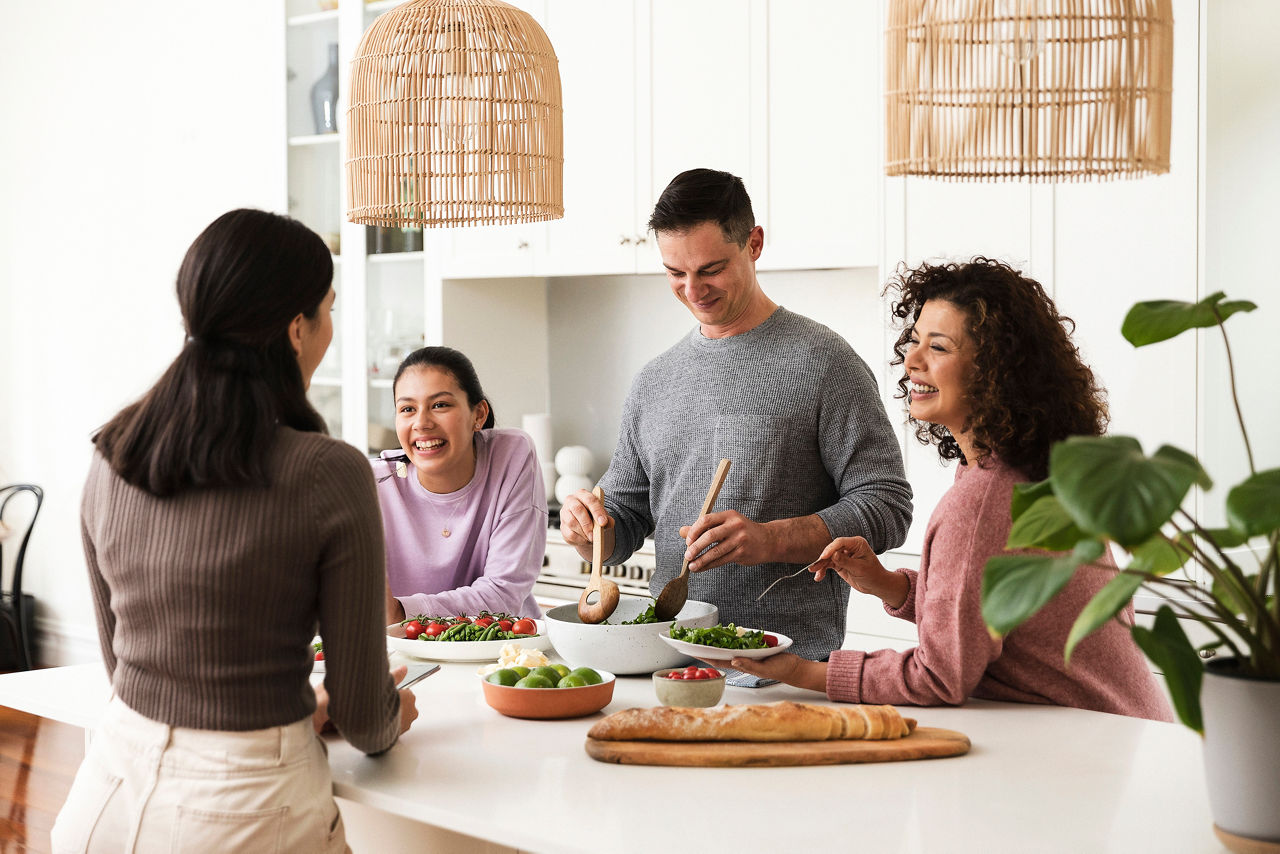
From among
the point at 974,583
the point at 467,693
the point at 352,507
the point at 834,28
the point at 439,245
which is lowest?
the point at 467,693

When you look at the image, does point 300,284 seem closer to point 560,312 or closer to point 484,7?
point 484,7

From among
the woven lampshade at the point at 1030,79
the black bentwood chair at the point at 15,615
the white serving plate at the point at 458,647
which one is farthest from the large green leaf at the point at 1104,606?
the black bentwood chair at the point at 15,615

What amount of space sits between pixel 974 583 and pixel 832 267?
1.95 metres

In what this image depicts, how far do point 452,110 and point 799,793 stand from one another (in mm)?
1298

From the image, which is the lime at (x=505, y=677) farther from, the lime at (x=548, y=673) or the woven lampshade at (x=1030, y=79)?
the woven lampshade at (x=1030, y=79)

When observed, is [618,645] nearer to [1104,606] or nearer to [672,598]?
[672,598]

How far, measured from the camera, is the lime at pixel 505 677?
5.66 feet

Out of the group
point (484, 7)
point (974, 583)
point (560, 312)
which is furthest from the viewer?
point (560, 312)

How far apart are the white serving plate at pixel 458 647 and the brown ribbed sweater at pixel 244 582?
64 cm

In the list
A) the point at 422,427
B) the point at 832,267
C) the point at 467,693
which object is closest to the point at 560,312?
the point at 832,267

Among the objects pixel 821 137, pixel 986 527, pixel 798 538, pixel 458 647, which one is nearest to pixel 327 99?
pixel 821 137

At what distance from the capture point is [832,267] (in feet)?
11.3

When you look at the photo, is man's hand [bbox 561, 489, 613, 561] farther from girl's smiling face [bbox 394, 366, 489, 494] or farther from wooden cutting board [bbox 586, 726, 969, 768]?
wooden cutting board [bbox 586, 726, 969, 768]

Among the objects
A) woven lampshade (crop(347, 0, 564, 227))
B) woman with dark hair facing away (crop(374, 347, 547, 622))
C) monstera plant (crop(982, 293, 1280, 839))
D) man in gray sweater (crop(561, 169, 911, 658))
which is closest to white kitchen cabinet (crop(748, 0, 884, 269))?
man in gray sweater (crop(561, 169, 911, 658))
